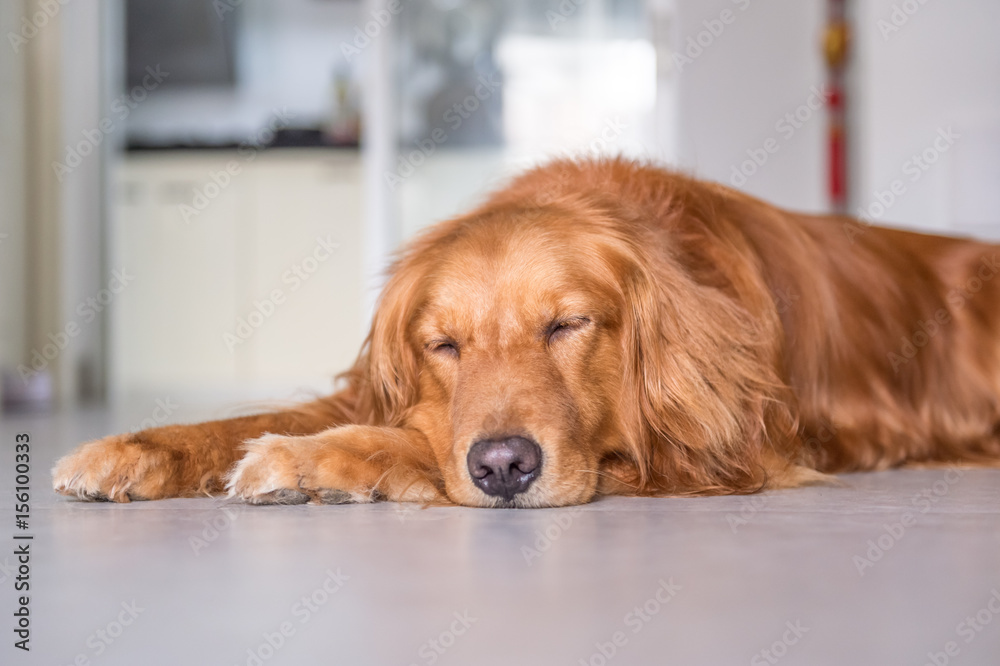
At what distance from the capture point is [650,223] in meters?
2.14

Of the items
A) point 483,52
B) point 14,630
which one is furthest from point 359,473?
point 483,52

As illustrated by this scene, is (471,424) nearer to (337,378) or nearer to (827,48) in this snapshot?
(337,378)

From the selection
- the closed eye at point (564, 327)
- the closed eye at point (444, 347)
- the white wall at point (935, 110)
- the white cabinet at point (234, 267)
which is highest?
the white wall at point (935, 110)

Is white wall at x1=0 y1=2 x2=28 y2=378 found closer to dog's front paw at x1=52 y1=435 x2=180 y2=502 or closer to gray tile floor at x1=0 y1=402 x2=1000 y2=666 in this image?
dog's front paw at x1=52 y1=435 x2=180 y2=502

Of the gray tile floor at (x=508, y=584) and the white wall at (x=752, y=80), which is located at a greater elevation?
the white wall at (x=752, y=80)

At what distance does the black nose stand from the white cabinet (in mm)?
5303

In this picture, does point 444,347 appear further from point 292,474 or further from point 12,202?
point 12,202

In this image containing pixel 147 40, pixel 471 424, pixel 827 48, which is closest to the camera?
pixel 471 424

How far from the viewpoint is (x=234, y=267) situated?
687 cm

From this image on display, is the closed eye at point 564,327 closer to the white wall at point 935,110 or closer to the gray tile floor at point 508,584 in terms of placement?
the gray tile floor at point 508,584

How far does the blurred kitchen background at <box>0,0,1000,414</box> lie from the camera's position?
5.86 meters

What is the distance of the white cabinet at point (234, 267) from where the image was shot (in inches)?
268

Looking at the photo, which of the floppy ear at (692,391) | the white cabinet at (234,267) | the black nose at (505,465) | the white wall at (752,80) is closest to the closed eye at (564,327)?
the floppy ear at (692,391)

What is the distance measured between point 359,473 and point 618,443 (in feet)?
1.76
